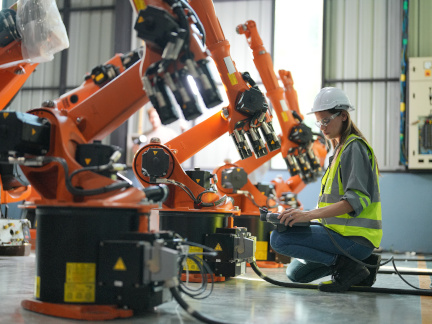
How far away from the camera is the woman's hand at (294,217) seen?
11.0 feet

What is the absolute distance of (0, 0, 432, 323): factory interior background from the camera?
981 cm

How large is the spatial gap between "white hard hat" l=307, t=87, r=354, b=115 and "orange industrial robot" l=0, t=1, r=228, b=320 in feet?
3.76

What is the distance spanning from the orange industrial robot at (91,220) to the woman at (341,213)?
1.08m

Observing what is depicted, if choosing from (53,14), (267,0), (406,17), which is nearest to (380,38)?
(406,17)

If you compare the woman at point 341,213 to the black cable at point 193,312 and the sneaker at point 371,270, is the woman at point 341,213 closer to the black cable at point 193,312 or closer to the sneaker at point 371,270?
the sneaker at point 371,270

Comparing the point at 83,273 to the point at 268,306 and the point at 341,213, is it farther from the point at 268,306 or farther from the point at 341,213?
the point at 341,213

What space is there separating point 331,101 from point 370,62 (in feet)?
23.8

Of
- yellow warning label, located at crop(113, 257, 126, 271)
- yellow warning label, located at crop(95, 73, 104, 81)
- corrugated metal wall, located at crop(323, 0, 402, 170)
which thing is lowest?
yellow warning label, located at crop(113, 257, 126, 271)

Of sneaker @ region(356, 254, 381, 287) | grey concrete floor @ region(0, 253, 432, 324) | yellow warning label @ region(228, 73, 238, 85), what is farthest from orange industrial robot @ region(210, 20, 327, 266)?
sneaker @ region(356, 254, 381, 287)

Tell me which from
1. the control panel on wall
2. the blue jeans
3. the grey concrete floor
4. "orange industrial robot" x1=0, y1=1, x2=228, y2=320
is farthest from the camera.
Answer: the control panel on wall

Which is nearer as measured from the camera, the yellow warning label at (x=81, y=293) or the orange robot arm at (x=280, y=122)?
the yellow warning label at (x=81, y=293)

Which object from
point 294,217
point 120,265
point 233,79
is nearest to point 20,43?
point 233,79

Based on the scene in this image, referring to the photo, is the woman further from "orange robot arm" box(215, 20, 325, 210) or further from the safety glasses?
"orange robot arm" box(215, 20, 325, 210)

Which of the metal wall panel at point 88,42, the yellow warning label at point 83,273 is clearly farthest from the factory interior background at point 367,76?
the yellow warning label at point 83,273
